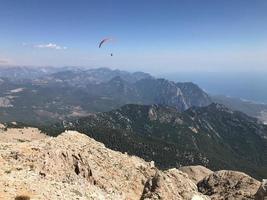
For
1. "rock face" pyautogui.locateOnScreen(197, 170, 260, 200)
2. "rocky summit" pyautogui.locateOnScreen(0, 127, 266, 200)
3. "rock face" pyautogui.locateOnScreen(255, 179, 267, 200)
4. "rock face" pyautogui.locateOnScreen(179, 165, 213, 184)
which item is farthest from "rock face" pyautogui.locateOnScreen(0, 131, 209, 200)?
"rock face" pyautogui.locateOnScreen(179, 165, 213, 184)

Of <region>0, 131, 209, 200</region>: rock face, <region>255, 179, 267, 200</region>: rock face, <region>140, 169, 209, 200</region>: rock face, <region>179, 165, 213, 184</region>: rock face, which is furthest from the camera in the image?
<region>179, 165, 213, 184</region>: rock face

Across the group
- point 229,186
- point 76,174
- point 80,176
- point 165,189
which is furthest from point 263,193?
point 76,174

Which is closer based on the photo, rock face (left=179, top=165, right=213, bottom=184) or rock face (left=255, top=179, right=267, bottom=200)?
rock face (left=255, top=179, right=267, bottom=200)

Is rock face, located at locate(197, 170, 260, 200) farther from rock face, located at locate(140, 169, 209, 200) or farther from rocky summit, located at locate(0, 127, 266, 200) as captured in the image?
rock face, located at locate(140, 169, 209, 200)

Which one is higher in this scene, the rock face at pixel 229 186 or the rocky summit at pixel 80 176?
the rocky summit at pixel 80 176

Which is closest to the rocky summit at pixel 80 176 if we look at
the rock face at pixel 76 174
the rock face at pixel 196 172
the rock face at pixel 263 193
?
the rock face at pixel 76 174

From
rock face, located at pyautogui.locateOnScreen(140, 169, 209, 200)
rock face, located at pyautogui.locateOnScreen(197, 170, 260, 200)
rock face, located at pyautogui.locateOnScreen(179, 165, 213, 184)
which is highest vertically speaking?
rock face, located at pyautogui.locateOnScreen(140, 169, 209, 200)

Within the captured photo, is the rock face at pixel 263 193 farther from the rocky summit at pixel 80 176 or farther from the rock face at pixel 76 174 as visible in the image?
the rock face at pixel 76 174

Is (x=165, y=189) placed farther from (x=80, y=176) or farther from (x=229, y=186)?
(x=229, y=186)
